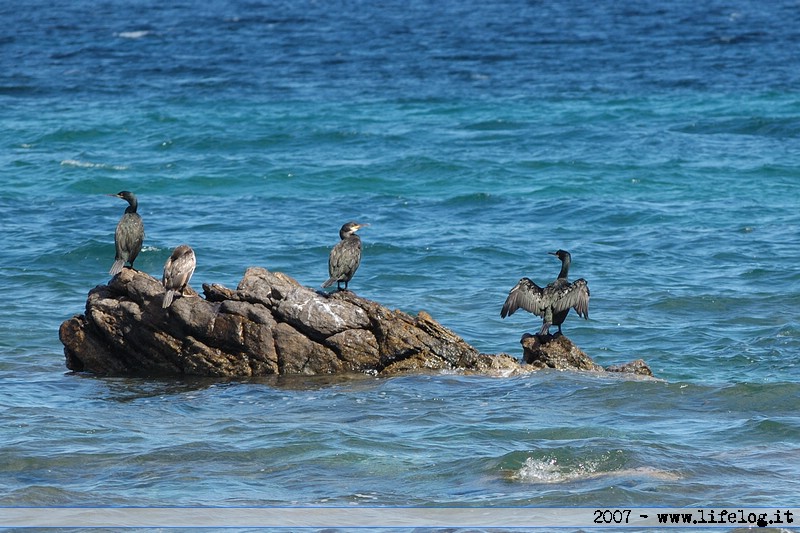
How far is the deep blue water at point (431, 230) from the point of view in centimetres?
Result: 1127

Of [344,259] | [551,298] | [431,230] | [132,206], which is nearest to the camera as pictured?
[551,298]

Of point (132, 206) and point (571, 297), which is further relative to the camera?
point (132, 206)

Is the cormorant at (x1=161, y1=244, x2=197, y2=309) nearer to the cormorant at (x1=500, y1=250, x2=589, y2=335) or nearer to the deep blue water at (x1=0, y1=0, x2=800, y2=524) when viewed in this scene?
the deep blue water at (x1=0, y1=0, x2=800, y2=524)

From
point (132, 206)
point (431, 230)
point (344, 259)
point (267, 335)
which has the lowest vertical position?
point (267, 335)

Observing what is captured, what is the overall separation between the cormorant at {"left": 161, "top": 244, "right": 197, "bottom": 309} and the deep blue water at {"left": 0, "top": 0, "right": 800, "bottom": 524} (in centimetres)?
113

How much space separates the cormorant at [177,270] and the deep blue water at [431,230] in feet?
3.71

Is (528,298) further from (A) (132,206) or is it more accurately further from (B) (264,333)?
(A) (132,206)

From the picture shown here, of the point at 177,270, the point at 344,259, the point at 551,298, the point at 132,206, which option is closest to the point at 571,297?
the point at 551,298

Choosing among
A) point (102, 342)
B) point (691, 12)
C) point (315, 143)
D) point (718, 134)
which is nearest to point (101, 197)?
point (315, 143)

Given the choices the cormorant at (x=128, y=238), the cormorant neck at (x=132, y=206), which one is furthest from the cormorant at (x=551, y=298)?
the cormorant neck at (x=132, y=206)

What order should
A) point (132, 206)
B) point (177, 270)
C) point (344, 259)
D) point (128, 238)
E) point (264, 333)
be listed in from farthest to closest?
point (132, 206), point (128, 238), point (344, 259), point (264, 333), point (177, 270)

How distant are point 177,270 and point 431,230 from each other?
1132 cm

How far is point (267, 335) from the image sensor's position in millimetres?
13633

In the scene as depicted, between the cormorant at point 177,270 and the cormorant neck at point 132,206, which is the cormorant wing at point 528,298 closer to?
the cormorant at point 177,270
